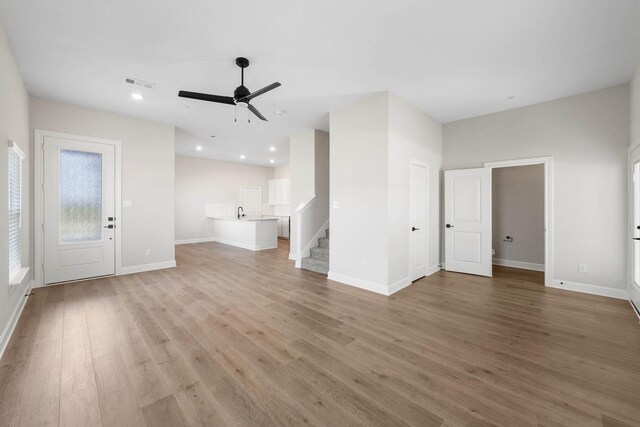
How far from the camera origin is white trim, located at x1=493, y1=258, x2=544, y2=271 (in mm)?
5293

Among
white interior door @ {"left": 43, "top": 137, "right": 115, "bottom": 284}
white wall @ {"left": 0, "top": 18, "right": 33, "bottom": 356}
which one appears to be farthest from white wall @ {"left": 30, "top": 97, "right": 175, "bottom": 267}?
white wall @ {"left": 0, "top": 18, "right": 33, "bottom": 356}

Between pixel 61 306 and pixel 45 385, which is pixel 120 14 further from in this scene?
pixel 61 306

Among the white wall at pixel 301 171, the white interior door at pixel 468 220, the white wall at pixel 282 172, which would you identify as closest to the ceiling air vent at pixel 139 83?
the white wall at pixel 301 171

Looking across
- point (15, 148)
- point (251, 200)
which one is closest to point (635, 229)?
point (15, 148)

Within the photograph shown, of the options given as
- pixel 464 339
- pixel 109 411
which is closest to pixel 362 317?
pixel 464 339

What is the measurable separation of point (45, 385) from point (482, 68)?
5.12 metres

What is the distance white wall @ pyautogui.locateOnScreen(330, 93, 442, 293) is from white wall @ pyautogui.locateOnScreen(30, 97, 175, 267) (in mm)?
3416

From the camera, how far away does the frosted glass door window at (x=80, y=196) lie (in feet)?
14.3

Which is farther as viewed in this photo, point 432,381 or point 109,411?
point 432,381

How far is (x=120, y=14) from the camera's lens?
236 centimetres

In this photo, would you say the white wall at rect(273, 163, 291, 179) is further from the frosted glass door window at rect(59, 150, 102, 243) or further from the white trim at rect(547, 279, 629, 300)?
the white trim at rect(547, 279, 629, 300)

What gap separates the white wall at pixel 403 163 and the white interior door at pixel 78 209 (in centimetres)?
484

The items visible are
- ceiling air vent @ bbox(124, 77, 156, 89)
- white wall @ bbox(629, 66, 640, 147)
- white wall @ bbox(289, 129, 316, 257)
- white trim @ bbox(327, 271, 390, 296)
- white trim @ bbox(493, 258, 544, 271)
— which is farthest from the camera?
white wall @ bbox(289, 129, 316, 257)

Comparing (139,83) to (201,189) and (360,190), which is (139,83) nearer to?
(360,190)
